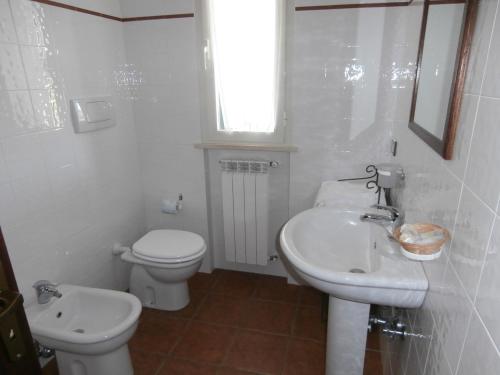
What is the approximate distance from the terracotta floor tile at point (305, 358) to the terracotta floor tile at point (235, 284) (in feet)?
1.85

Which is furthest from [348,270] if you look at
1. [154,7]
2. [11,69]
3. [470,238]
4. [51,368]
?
[154,7]

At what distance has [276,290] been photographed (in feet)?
8.25

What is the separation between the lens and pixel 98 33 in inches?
81.7

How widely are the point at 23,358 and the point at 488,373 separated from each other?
146cm

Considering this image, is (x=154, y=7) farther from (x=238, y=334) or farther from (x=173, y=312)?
(x=238, y=334)

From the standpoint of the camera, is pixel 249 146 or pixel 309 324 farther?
pixel 249 146

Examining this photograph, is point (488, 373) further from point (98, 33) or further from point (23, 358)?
point (98, 33)

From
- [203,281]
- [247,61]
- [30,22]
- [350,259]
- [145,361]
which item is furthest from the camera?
[203,281]

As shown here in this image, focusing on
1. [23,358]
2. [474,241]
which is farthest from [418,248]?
[23,358]

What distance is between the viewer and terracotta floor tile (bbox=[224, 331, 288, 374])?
74.3 inches

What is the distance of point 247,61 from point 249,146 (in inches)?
20.8

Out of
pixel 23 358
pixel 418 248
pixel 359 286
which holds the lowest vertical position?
pixel 23 358

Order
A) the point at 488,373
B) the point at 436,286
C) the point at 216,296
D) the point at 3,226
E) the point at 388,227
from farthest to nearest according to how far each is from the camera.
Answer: the point at 216,296 → the point at 3,226 → the point at 388,227 → the point at 436,286 → the point at 488,373

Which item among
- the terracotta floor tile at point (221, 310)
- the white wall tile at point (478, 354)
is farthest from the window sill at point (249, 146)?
the white wall tile at point (478, 354)
